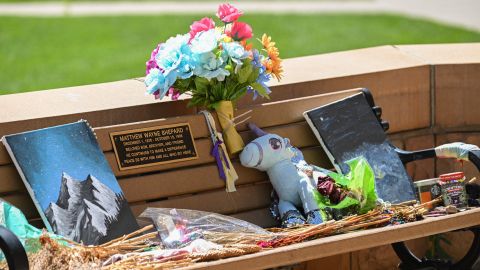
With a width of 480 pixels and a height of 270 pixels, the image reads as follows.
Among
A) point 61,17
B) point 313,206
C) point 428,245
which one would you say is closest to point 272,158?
point 313,206

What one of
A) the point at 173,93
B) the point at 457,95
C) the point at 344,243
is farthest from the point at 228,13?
the point at 457,95

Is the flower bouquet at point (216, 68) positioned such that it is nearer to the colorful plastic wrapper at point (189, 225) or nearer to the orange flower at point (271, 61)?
the orange flower at point (271, 61)

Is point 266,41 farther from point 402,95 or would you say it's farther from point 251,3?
point 251,3

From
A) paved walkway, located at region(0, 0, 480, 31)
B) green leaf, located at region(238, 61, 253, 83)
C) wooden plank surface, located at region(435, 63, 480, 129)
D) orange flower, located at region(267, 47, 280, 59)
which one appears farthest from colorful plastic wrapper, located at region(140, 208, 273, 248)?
paved walkway, located at region(0, 0, 480, 31)

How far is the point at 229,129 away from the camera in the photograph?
5.19 metres

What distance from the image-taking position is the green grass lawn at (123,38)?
10.8m

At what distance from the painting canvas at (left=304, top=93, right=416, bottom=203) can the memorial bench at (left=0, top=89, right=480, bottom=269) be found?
70 millimetres

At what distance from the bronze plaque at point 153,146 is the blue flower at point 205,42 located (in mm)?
367

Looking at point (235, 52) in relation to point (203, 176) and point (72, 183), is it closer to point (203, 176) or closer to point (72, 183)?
point (203, 176)

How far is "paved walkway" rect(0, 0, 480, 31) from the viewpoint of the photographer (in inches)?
523

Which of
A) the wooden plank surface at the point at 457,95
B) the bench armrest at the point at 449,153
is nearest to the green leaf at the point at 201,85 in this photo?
the bench armrest at the point at 449,153

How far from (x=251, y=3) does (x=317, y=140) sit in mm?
8771

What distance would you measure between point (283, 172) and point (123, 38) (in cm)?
728

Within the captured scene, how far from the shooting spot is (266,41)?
513 cm
